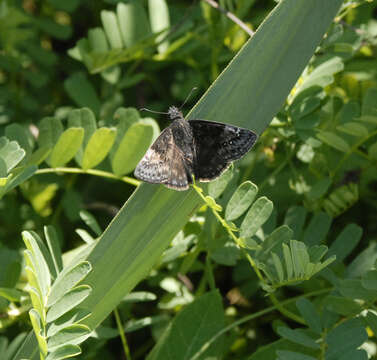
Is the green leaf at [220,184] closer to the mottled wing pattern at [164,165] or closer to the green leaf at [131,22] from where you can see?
the mottled wing pattern at [164,165]

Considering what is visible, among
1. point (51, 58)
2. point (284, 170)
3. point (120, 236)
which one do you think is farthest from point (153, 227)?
point (51, 58)

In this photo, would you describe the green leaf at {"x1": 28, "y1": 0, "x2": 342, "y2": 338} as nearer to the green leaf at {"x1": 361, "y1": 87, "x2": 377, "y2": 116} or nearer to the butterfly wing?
the butterfly wing

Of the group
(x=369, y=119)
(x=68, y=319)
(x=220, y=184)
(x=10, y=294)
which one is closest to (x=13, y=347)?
(x=10, y=294)

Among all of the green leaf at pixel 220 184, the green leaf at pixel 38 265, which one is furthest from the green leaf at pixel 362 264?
the green leaf at pixel 38 265

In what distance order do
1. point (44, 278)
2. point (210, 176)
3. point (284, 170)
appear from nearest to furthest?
point (44, 278) → point (210, 176) → point (284, 170)

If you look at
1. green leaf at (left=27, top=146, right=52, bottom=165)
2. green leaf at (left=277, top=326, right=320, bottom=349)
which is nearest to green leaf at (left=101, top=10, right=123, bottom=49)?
green leaf at (left=27, top=146, right=52, bottom=165)

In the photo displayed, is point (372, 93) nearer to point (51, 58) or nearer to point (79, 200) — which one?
point (79, 200)
